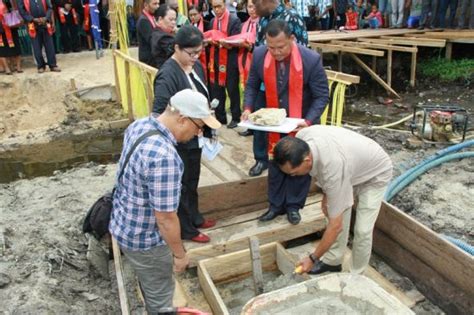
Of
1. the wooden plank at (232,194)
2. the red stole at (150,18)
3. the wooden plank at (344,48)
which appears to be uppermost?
the red stole at (150,18)

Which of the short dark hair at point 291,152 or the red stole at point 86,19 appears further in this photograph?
the red stole at point 86,19

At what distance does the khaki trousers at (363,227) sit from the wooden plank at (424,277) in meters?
0.44

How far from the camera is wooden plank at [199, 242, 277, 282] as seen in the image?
3.71 meters

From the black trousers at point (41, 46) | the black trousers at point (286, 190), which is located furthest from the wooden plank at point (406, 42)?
the black trousers at point (286, 190)

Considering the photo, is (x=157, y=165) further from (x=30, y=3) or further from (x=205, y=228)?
(x=30, y=3)

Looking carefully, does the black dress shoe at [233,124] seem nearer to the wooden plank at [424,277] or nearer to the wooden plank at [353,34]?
the wooden plank at [424,277]

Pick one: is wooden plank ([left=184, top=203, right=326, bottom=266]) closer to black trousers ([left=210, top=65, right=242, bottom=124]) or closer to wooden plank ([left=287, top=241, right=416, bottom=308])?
wooden plank ([left=287, top=241, right=416, bottom=308])

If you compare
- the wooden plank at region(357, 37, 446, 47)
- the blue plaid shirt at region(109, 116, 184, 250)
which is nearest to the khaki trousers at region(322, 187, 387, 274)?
the blue plaid shirt at region(109, 116, 184, 250)

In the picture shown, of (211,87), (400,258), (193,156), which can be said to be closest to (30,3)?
(211,87)

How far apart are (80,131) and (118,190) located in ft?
20.7

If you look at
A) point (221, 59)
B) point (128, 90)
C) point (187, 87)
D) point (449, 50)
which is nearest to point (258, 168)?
point (187, 87)

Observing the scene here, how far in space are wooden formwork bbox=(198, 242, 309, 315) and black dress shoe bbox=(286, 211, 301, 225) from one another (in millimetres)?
321

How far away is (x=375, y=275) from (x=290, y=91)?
1.77m

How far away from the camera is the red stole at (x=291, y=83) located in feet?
13.0
